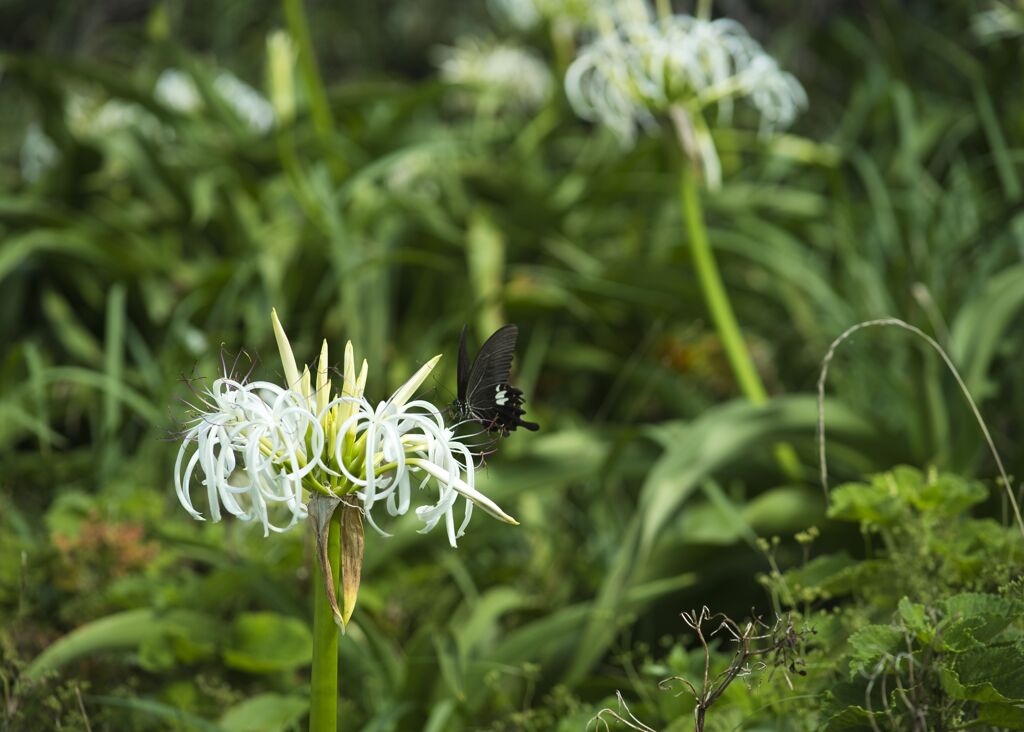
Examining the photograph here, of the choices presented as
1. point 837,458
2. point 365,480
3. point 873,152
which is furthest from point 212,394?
point 873,152

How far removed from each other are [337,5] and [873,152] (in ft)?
13.5

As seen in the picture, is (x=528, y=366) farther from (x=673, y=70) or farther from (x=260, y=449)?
(x=260, y=449)

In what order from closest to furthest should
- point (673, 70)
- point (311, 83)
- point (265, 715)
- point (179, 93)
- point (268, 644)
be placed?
point (265, 715), point (268, 644), point (673, 70), point (311, 83), point (179, 93)

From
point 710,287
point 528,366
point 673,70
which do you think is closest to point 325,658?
point 710,287

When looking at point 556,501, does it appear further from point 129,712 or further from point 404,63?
point 404,63

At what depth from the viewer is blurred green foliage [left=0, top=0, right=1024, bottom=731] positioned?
161cm

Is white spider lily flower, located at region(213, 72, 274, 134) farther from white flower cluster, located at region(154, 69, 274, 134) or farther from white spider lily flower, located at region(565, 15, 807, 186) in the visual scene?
white spider lily flower, located at region(565, 15, 807, 186)

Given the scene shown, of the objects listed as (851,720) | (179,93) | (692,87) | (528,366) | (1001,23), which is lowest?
(528,366)

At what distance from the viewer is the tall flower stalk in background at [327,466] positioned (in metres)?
1.00

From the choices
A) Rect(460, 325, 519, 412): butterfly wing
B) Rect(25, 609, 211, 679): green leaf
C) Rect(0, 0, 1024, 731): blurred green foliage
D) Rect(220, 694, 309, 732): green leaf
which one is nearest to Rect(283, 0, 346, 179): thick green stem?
Rect(0, 0, 1024, 731): blurred green foliage

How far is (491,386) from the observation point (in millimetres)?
1205

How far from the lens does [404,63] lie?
306 inches

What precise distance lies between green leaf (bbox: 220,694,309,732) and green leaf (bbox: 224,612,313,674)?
0.23 feet

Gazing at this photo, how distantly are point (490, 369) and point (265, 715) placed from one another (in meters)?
0.72
